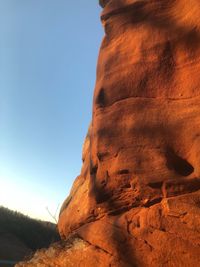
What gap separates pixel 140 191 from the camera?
6.01 meters

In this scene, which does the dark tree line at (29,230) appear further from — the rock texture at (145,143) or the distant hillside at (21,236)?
the rock texture at (145,143)

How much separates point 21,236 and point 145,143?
60.8 feet

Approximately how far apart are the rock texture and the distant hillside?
41.9 feet

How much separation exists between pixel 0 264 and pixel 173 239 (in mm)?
12439

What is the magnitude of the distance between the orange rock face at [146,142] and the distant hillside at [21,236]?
12.7 meters

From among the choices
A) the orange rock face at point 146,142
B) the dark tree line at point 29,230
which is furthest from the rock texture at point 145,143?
the dark tree line at point 29,230

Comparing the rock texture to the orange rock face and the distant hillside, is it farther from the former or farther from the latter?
the distant hillside

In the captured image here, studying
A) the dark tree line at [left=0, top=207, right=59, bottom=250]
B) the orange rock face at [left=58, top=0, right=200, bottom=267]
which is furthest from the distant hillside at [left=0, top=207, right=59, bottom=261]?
the orange rock face at [left=58, top=0, right=200, bottom=267]

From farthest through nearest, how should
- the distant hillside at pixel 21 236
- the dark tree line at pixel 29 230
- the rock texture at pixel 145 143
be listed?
1. the dark tree line at pixel 29 230
2. the distant hillside at pixel 21 236
3. the rock texture at pixel 145 143

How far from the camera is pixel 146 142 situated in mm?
6352

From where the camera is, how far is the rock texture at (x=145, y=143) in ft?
17.3

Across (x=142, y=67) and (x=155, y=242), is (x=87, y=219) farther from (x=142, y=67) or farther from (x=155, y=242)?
(x=142, y=67)

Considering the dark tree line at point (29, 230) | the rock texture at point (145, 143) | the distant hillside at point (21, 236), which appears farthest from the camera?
the dark tree line at point (29, 230)

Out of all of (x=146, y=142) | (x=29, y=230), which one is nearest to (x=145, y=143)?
(x=146, y=142)
